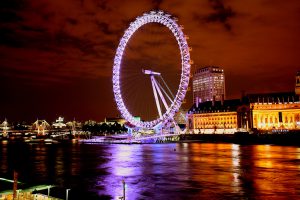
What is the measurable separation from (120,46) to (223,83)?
12636 cm

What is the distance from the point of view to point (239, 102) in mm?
108062

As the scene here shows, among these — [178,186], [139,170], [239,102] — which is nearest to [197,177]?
[178,186]

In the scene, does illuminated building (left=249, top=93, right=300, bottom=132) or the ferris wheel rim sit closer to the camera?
the ferris wheel rim

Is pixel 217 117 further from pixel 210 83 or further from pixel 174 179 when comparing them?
pixel 174 179

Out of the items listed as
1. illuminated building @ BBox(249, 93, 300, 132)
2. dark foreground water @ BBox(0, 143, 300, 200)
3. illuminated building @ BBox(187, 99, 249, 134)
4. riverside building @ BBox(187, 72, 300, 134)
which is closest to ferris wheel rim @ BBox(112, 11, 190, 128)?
dark foreground water @ BBox(0, 143, 300, 200)

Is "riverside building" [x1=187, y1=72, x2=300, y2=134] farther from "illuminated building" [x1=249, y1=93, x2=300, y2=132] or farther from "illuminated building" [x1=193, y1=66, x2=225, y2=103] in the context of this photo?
"illuminated building" [x1=193, y1=66, x2=225, y2=103]

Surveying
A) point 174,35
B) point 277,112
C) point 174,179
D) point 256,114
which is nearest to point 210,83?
point 256,114

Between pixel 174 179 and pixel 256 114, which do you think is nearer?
pixel 174 179

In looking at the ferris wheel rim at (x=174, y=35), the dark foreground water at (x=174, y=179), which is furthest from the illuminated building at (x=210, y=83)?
the dark foreground water at (x=174, y=179)

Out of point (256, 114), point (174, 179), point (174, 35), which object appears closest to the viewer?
point (174, 179)

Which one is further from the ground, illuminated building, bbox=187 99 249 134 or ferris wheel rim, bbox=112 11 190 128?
ferris wheel rim, bbox=112 11 190 128

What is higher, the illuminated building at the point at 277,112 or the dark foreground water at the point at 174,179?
the illuminated building at the point at 277,112

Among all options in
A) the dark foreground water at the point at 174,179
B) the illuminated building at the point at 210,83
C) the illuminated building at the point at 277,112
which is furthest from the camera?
the illuminated building at the point at 210,83

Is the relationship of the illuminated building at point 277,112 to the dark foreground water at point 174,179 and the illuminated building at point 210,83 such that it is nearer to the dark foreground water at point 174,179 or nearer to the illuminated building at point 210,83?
the dark foreground water at point 174,179
